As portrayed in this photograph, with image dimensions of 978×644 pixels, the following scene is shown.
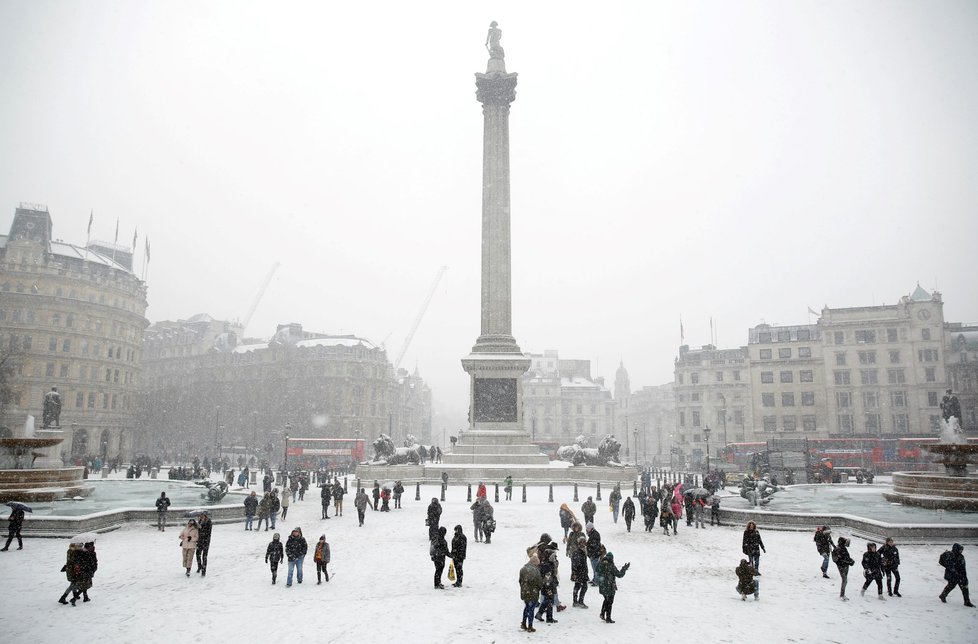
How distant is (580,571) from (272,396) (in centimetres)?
8551

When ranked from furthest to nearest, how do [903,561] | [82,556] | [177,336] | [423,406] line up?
[423,406] < [177,336] < [903,561] < [82,556]

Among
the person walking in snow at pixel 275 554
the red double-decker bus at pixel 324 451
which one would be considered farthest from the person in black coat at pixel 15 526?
the red double-decker bus at pixel 324 451

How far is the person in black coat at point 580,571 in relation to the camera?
41.1 feet

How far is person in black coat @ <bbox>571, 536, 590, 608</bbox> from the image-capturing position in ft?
41.1

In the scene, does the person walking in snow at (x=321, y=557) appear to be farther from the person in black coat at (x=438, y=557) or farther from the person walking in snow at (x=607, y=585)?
the person walking in snow at (x=607, y=585)

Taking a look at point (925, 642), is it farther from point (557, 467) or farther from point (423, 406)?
point (423, 406)

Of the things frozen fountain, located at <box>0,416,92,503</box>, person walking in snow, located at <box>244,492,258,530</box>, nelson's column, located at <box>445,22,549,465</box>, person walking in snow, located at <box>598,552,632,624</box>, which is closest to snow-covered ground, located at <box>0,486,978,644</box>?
person walking in snow, located at <box>598,552,632,624</box>

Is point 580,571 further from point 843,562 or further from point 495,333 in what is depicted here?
point 495,333

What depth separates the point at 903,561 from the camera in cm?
1623

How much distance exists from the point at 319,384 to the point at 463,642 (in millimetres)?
84507

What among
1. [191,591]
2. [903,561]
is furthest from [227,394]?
[903,561]

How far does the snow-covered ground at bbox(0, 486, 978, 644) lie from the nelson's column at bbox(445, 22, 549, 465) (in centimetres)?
2079

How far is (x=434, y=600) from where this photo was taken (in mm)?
12883

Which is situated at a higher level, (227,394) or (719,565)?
(227,394)
